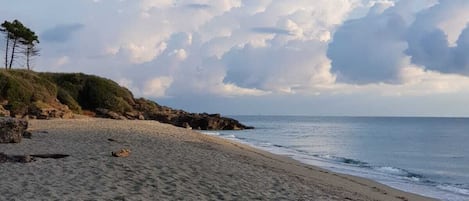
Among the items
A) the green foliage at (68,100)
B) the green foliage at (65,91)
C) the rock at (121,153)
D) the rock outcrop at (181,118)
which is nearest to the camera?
the rock at (121,153)

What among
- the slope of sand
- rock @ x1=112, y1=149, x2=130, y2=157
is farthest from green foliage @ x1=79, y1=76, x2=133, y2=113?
rock @ x1=112, y1=149, x2=130, y2=157

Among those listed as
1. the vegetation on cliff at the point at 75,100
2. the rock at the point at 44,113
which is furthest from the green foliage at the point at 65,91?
the rock at the point at 44,113

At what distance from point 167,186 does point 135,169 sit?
96.0 inches

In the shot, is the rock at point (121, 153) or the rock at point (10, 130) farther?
the rock at point (10, 130)

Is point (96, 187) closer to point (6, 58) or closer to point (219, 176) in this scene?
point (219, 176)

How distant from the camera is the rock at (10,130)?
21.2 m

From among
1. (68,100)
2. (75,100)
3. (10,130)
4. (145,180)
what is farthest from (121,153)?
(75,100)

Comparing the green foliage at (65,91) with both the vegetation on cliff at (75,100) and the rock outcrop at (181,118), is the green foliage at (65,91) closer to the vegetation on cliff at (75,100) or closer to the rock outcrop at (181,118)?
the vegetation on cliff at (75,100)

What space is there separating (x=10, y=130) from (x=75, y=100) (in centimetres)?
5296

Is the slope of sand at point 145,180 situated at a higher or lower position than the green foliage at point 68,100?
lower

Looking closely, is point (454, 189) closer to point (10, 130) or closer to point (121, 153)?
point (121, 153)

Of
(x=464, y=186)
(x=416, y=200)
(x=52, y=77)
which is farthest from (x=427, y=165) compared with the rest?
(x=52, y=77)

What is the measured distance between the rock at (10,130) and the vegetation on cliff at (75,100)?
27150mm

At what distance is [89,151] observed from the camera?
2008 centimetres
